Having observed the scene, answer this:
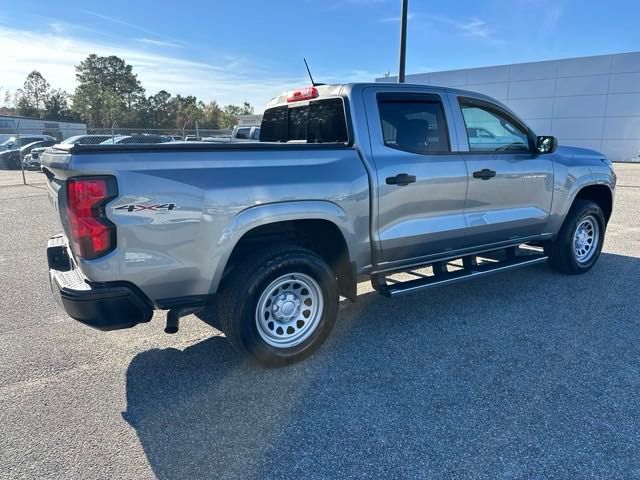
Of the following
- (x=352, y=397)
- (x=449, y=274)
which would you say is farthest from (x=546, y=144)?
(x=352, y=397)

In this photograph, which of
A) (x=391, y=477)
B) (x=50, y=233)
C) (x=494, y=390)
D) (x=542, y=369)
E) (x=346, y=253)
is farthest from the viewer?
(x=50, y=233)

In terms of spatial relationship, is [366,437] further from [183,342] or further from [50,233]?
[50,233]

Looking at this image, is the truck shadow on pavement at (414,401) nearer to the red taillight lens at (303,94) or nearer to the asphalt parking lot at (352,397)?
the asphalt parking lot at (352,397)

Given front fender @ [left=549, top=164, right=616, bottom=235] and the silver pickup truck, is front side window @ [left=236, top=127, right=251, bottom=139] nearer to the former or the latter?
the silver pickup truck

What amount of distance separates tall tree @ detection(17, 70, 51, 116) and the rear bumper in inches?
3614

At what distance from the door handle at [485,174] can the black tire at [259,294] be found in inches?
68.6

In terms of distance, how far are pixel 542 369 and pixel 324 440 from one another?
1753 millimetres

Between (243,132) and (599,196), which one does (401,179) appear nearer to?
(599,196)

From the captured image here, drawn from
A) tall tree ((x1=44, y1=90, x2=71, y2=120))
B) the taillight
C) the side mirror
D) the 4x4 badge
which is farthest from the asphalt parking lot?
tall tree ((x1=44, y1=90, x2=71, y2=120))

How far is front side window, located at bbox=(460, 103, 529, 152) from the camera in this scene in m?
4.26

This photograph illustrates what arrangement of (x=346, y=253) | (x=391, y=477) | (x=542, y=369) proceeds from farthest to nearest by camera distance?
(x=346, y=253) < (x=542, y=369) < (x=391, y=477)

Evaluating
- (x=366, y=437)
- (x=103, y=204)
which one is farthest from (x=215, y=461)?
(x=103, y=204)

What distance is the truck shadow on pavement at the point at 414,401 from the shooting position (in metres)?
2.37

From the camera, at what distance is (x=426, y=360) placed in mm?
3428
